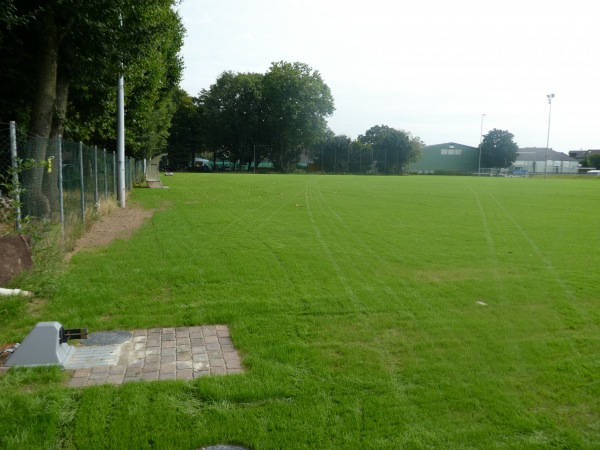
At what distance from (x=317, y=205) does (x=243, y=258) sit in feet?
35.2

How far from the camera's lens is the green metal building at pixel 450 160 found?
9760 centimetres

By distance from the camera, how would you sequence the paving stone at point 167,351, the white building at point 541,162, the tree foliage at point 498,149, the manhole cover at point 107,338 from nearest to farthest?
the paving stone at point 167,351
the manhole cover at point 107,338
the tree foliage at point 498,149
the white building at point 541,162

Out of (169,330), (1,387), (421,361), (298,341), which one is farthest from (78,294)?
(421,361)

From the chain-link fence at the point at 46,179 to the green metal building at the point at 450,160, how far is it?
8548 centimetres

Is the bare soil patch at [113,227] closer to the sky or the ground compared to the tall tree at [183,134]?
closer to the ground

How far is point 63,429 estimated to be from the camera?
12.2ft

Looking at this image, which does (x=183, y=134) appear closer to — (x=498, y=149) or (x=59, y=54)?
(x=498, y=149)

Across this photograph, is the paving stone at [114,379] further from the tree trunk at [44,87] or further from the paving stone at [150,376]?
the tree trunk at [44,87]

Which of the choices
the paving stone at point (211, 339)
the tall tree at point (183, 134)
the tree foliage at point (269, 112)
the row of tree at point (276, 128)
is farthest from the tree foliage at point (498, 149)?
the paving stone at point (211, 339)

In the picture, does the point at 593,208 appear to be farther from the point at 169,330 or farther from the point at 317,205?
the point at 169,330

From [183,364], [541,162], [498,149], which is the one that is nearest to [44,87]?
[183,364]

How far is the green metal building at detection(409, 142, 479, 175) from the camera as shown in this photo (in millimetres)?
97600

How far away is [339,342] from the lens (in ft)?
17.8

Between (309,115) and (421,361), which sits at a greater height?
(309,115)
